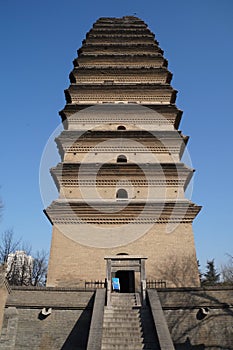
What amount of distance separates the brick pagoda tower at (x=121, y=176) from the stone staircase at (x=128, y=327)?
52.9 inches

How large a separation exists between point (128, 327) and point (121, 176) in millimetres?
8003

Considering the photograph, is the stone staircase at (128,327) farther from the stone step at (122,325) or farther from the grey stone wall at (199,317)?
the grey stone wall at (199,317)

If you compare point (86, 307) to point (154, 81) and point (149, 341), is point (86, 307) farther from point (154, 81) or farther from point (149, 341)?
point (154, 81)

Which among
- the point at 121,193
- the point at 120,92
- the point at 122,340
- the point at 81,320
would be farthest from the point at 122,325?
the point at 120,92

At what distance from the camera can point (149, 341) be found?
7.93m

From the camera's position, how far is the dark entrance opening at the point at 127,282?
13041 mm

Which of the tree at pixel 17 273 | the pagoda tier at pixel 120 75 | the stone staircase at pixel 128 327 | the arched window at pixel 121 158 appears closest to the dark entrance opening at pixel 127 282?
the stone staircase at pixel 128 327

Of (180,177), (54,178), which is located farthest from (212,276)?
(54,178)

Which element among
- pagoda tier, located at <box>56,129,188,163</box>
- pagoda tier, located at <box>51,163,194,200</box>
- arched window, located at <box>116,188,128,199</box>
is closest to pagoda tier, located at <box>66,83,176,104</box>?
pagoda tier, located at <box>56,129,188,163</box>

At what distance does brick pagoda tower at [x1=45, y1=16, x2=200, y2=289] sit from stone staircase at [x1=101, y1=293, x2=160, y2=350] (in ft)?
4.41

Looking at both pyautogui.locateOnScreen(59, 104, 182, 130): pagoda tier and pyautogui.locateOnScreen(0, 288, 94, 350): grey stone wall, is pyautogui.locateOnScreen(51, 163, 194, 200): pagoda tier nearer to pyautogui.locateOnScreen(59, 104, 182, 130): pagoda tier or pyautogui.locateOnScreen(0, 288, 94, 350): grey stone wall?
pyautogui.locateOnScreen(59, 104, 182, 130): pagoda tier

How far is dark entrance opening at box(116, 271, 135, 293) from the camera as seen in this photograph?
13.0 metres

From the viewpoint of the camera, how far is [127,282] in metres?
13.9

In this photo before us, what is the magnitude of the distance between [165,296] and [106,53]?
15.9 metres
